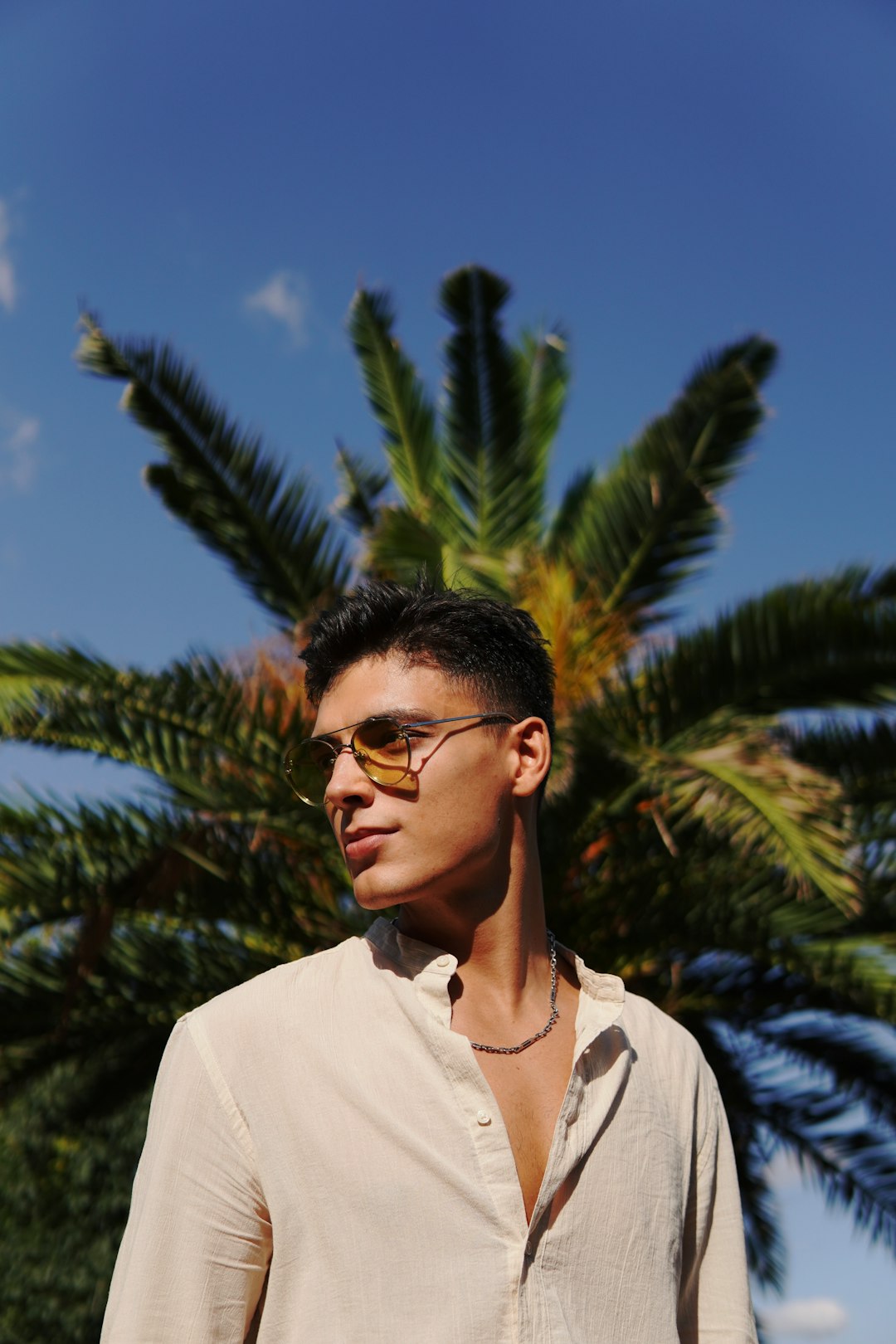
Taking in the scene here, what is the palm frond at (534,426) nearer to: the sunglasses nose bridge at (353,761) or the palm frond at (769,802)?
the palm frond at (769,802)

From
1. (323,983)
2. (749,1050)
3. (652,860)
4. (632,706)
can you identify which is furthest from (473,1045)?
(749,1050)

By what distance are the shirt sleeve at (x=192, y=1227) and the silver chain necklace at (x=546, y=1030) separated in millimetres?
417

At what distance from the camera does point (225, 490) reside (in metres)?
8.04

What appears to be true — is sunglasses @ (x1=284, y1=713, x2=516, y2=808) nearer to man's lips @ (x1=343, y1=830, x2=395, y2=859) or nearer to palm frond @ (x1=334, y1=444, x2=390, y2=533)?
man's lips @ (x1=343, y1=830, x2=395, y2=859)

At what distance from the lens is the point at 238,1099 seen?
6.48 feet

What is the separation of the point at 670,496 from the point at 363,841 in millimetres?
6125

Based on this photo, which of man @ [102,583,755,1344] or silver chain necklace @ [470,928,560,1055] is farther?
silver chain necklace @ [470,928,560,1055]

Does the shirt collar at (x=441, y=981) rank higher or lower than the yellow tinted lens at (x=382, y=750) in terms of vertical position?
lower

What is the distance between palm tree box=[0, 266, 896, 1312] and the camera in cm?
674

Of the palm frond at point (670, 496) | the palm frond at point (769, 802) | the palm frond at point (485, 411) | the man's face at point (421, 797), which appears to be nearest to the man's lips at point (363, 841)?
the man's face at point (421, 797)

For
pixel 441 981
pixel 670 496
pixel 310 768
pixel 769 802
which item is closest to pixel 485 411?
pixel 670 496

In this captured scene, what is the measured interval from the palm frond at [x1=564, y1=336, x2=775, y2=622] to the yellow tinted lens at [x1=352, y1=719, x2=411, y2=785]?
5.80 metres

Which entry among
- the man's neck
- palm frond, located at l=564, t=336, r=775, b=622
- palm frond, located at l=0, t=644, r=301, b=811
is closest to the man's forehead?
the man's neck

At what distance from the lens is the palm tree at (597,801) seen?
6738 millimetres
